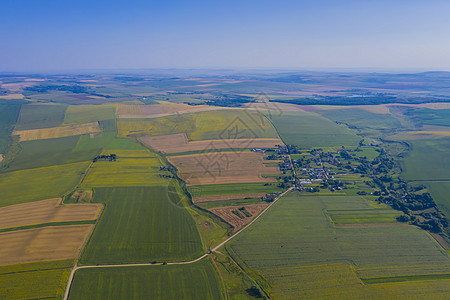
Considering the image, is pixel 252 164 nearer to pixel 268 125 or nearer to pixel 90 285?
pixel 268 125

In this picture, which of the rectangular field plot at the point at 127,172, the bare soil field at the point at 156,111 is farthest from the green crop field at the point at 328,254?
the bare soil field at the point at 156,111

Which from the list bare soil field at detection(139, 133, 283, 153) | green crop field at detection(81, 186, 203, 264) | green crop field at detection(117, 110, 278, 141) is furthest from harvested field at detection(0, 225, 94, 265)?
green crop field at detection(117, 110, 278, 141)

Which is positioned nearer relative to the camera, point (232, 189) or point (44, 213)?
point (44, 213)

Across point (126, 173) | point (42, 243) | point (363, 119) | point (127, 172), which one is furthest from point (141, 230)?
point (363, 119)

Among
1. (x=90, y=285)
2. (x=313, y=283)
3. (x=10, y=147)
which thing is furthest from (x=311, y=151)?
(x=10, y=147)

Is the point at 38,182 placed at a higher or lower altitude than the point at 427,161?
lower

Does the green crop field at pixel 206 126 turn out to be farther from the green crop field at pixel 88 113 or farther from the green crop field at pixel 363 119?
the green crop field at pixel 363 119

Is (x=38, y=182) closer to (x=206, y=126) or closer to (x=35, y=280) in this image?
(x=35, y=280)
